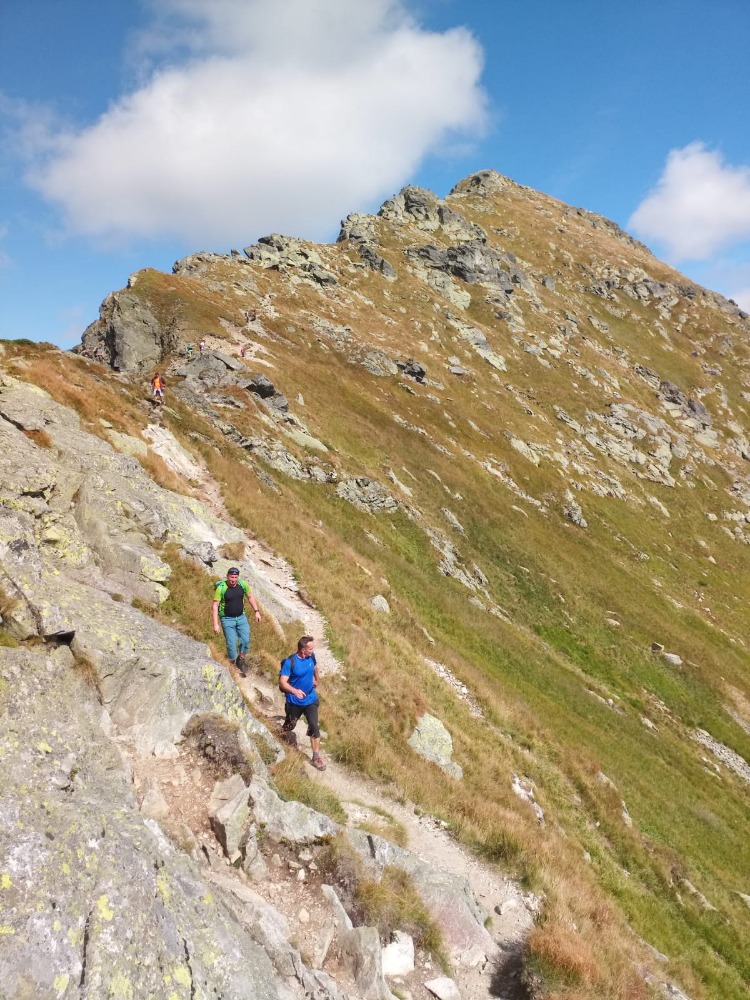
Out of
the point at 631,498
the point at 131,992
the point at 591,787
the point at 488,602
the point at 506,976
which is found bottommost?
the point at 131,992

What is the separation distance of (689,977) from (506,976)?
26.8ft

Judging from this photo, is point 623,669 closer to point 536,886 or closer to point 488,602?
point 488,602

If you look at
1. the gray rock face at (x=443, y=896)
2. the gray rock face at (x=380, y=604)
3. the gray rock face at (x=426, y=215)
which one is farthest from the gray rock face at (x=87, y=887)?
the gray rock face at (x=426, y=215)

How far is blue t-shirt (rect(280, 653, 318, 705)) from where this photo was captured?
1273 centimetres

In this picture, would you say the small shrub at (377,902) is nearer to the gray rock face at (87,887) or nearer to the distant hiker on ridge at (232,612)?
the gray rock face at (87,887)

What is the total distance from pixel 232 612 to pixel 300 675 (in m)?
2.94

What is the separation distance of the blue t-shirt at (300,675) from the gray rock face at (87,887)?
488 centimetres

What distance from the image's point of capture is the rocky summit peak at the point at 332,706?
7.19 metres

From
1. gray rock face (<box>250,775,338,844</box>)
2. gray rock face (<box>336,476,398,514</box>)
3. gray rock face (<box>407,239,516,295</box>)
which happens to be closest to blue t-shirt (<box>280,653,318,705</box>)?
gray rock face (<box>250,775,338,844</box>)

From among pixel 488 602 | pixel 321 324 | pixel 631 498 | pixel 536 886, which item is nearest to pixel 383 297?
pixel 321 324

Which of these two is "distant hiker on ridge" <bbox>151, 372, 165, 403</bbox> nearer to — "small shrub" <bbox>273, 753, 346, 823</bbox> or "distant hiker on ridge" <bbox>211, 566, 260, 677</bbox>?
"distant hiker on ridge" <bbox>211, 566, 260, 677</bbox>

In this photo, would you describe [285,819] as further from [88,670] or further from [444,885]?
[88,670]

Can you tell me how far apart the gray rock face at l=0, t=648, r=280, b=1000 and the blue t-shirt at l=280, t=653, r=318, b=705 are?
4876mm

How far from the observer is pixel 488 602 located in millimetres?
39344
